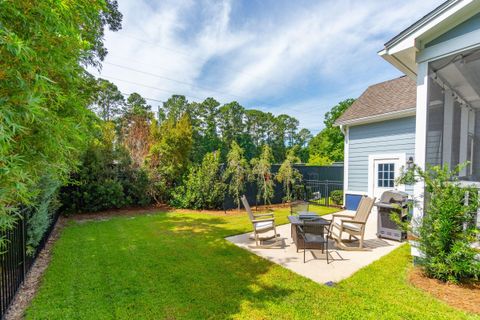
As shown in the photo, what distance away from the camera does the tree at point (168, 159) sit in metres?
10.2

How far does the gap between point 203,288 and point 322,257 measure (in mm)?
2414

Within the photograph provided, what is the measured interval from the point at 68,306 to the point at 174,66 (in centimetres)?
1141

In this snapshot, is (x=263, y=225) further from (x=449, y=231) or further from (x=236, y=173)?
(x=236, y=173)

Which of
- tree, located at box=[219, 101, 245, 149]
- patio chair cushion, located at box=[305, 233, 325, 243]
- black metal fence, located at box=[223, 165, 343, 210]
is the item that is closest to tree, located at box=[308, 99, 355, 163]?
black metal fence, located at box=[223, 165, 343, 210]

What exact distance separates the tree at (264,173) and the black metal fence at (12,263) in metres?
7.22

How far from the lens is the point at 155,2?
7312 millimetres

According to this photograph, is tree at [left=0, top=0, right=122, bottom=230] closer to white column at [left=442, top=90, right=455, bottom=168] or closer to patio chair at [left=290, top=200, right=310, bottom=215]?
patio chair at [left=290, top=200, right=310, bottom=215]

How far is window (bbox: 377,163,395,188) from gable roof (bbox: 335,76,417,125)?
1764 mm

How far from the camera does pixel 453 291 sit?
3.15 m

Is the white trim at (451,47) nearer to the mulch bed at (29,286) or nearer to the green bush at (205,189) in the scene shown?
the mulch bed at (29,286)

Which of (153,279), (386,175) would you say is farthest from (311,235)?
(386,175)

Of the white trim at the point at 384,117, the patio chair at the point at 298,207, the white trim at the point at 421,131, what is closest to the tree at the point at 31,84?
the white trim at the point at 421,131

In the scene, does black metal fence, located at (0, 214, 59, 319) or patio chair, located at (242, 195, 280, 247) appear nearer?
black metal fence, located at (0, 214, 59, 319)

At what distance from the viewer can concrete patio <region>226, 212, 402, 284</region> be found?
147 inches
